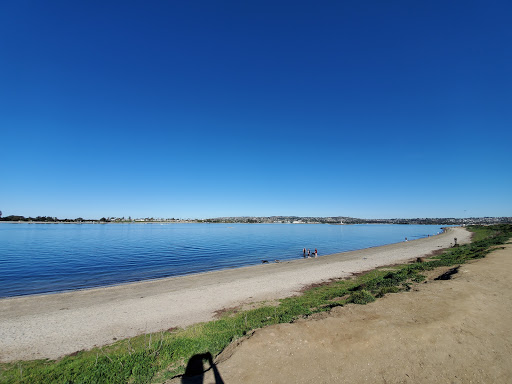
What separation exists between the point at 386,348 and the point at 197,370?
22.1 ft

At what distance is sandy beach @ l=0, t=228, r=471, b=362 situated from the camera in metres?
12.5

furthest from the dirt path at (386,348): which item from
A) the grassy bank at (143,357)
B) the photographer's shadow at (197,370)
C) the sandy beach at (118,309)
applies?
the sandy beach at (118,309)

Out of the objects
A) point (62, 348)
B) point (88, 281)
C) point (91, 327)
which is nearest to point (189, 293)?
point (91, 327)

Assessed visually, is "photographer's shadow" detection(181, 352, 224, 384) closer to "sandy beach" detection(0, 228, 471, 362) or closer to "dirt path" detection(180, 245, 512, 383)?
"dirt path" detection(180, 245, 512, 383)

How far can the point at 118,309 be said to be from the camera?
57.1ft

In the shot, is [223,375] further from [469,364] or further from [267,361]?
[469,364]

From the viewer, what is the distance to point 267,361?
26.8 ft

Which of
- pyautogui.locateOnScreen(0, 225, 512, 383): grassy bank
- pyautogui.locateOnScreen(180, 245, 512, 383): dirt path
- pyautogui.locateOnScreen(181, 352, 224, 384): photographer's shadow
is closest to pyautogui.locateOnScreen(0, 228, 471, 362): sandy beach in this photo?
pyautogui.locateOnScreen(0, 225, 512, 383): grassy bank

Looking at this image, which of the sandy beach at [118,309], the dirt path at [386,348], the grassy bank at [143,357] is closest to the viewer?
the dirt path at [386,348]

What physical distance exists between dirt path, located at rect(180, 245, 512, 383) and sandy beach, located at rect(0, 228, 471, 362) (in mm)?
7898

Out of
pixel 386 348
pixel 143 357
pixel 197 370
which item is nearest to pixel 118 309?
pixel 143 357

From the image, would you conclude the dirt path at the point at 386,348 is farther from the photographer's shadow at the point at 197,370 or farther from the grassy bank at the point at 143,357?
the grassy bank at the point at 143,357

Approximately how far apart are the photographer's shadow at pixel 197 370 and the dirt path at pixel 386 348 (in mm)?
185

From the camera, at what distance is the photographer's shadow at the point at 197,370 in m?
7.58
